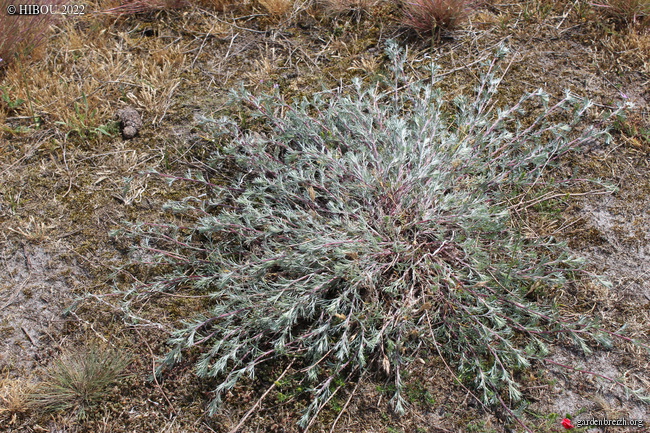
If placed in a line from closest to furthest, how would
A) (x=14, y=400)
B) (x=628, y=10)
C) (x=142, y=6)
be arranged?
(x=14, y=400) < (x=628, y=10) < (x=142, y=6)

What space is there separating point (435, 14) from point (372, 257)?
6.59ft

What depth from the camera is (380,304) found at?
264 cm

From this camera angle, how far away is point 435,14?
369cm

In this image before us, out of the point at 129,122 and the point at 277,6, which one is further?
the point at 277,6

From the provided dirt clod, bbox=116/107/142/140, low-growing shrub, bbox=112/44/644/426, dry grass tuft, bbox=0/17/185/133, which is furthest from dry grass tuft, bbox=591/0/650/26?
dirt clod, bbox=116/107/142/140

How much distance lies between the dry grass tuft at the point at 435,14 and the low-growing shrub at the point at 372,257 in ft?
2.79

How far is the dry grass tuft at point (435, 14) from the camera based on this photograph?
3.64m

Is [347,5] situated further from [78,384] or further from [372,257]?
[78,384]

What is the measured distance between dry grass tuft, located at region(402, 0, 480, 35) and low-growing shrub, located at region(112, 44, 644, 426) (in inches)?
33.5

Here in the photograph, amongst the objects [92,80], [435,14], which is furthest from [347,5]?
[92,80]

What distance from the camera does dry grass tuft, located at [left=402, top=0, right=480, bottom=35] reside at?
143 inches

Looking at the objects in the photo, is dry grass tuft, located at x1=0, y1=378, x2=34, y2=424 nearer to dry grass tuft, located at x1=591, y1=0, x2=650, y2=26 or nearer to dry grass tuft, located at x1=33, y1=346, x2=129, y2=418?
dry grass tuft, located at x1=33, y1=346, x2=129, y2=418

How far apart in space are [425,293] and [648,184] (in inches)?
60.3

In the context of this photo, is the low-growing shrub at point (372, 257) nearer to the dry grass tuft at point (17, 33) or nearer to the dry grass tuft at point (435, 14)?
the dry grass tuft at point (435, 14)
